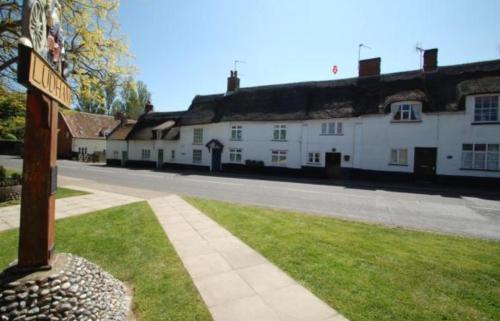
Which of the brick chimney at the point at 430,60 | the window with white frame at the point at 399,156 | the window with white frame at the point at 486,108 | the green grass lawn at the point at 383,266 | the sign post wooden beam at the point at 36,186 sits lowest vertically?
the green grass lawn at the point at 383,266

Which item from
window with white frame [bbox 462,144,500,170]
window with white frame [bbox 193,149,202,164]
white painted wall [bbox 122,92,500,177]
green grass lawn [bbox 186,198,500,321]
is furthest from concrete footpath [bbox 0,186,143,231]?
window with white frame [bbox 462,144,500,170]

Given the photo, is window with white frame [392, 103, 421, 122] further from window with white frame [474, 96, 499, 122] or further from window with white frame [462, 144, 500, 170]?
window with white frame [462, 144, 500, 170]

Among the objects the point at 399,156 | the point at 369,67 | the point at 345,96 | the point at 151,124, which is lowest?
the point at 399,156

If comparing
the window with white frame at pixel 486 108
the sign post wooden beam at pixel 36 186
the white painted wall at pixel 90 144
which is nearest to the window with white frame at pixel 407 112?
the window with white frame at pixel 486 108

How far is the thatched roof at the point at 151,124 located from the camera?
39178mm

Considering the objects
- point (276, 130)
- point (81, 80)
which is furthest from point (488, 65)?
point (81, 80)

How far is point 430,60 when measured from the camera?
24203 mm

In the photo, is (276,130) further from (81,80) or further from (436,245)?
(436,245)

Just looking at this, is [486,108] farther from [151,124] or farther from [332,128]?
[151,124]

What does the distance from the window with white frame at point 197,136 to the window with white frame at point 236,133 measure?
4846 mm

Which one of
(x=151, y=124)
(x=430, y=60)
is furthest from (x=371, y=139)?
(x=151, y=124)

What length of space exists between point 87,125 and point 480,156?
57367 mm

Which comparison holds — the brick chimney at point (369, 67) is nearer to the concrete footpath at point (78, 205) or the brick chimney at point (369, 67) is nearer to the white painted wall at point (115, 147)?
the concrete footpath at point (78, 205)

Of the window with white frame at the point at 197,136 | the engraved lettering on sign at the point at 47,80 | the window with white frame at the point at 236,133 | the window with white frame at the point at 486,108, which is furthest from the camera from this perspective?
the window with white frame at the point at 197,136
